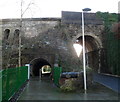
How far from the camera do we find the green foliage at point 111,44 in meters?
20.9

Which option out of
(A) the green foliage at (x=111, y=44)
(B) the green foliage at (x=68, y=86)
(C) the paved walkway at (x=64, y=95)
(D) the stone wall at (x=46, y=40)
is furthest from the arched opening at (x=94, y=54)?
(C) the paved walkway at (x=64, y=95)

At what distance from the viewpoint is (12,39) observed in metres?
23.6

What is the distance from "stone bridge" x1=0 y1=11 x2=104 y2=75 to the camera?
21562mm

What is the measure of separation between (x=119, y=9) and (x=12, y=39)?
14.2 meters

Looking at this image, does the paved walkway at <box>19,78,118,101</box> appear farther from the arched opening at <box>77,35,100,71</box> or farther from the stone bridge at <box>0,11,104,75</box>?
the arched opening at <box>77,35,100,71</box>

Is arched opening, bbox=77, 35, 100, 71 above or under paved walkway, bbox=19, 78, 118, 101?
above

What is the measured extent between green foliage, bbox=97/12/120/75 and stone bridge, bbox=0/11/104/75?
699 millimetres

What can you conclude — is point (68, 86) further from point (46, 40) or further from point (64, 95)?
point (46, 40)

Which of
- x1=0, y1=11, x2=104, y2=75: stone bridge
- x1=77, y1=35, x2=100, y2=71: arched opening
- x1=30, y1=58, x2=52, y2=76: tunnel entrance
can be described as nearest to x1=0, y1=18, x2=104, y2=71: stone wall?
x1=0, y1=11, x2=104, y2=75: stone bridge

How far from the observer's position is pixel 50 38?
2253cm

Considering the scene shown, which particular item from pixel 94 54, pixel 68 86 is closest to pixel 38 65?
pixel 94 54

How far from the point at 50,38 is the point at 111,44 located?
7.47 meters

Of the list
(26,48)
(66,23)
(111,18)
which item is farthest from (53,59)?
(111,18)

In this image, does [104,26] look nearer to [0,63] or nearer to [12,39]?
[12,39]
